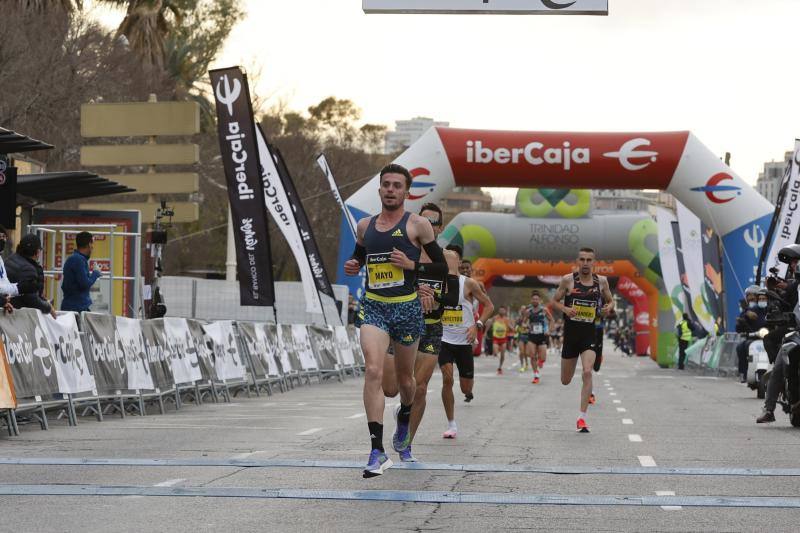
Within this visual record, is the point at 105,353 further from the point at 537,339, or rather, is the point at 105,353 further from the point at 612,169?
the point at 612,169

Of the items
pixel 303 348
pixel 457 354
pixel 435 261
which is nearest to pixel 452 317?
pixel 457 354

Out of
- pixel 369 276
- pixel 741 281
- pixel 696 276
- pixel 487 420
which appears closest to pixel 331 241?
pixel 696 276

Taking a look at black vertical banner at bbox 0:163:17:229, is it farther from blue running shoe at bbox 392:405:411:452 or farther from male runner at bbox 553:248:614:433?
blue running shoe at bbox 392:405:411:452

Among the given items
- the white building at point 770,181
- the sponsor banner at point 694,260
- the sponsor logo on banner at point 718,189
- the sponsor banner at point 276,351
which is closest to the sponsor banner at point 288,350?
the sponsor banner at point 276,351

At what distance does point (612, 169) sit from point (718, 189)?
2592 millimetres

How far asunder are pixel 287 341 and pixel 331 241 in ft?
129

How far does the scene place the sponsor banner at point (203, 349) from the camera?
19.5 metres

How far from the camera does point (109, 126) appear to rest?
119 ft

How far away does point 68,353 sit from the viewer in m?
15.0

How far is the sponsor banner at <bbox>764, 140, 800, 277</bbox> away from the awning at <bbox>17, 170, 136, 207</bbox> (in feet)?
46.9

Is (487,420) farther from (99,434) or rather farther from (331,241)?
(331,241)

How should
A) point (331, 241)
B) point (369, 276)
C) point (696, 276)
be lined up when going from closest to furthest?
point (369, 276), point (696, 276), point (331, 241)

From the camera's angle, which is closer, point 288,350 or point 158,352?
point 158,352

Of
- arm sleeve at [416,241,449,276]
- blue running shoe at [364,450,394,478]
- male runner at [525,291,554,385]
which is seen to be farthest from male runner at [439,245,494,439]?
male runner at [525,291,554,385]
